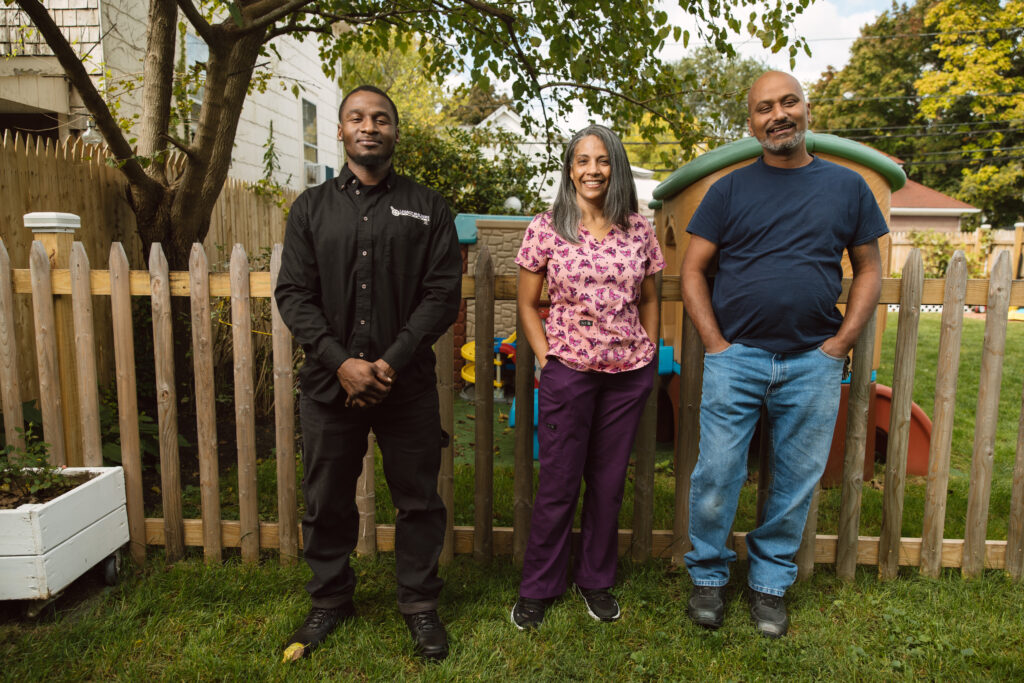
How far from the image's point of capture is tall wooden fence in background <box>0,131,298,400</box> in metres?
4.66

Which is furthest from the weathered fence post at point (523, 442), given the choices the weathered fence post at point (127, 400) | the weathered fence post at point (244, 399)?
the weathered fence post at point (127, 400)

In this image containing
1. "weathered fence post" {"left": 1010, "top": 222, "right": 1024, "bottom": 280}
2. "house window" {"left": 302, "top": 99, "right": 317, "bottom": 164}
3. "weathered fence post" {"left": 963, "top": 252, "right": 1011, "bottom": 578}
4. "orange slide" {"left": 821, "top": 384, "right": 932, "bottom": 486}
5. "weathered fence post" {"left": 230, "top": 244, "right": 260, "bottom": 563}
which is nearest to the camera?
"weathered fence post" {"left": 963, "top": 252, "right": 1011, "bottom": 578}

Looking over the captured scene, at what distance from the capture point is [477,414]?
3.17 metres

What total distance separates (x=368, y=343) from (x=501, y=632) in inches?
49.2

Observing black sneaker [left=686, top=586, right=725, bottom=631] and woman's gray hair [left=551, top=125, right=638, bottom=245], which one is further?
black sneaker [left=686, top=586, right=725, bottom=631]

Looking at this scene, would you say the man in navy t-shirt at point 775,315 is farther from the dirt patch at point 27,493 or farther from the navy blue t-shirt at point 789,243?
the dirt patch at point 27,493

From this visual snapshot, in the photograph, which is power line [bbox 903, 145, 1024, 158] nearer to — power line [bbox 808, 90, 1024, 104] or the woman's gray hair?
power line [bbox 808, 90, 1024, 104]

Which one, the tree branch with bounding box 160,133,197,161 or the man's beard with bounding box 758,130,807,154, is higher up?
the tree branch with bounding box 160,133,197,161

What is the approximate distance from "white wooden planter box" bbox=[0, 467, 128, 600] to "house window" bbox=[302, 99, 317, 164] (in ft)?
39.6

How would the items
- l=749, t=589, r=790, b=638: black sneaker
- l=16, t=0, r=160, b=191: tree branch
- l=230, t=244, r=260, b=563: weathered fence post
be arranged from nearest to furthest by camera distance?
l=749, t=589, r=790, b=638: black sneaker
l=230, t=244, r=260, b=563: weathered fence post
l=16, t=0, r=160, b=191: tree branch

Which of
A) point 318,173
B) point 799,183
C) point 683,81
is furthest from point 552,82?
point 318,173

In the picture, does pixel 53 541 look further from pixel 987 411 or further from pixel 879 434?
pixel 879 434

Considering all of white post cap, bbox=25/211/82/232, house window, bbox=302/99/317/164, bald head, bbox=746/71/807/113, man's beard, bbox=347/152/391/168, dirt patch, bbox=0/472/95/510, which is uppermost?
→ house window, bbox=302/99/317/164

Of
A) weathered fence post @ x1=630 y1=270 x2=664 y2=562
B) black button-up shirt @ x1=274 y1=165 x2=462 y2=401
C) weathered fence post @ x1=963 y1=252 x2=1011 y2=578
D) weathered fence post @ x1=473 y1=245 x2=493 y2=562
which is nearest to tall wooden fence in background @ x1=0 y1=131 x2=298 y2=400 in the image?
black button-up shirt @ x1=274 y1=165 x2=462 y2=401
